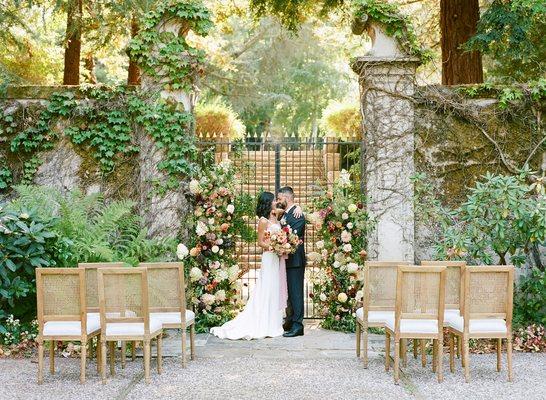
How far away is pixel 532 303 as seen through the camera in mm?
8352

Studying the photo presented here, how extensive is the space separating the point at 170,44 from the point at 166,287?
3558 millimetres

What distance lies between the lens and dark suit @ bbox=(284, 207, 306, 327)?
28.8 ft

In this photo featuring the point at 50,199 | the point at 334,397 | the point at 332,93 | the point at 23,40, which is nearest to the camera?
the point at 334,397

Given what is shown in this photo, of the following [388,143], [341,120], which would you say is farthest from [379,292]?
[341,120]

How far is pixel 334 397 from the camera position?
5969 millimetres

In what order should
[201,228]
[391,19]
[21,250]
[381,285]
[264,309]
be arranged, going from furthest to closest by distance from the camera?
[391,19] → [201,228] → [264,309] → [21,250] → [381,285]

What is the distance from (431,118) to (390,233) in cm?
167

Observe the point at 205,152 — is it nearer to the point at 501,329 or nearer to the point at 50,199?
the point at 50,199

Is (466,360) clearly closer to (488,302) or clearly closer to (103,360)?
(488,302)

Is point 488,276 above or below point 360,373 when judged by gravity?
above

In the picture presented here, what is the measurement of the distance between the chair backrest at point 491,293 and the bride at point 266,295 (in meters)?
2.85

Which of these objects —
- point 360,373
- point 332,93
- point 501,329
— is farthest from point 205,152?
point 332,93

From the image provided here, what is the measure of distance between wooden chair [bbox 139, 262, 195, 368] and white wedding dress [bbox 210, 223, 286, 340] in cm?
154

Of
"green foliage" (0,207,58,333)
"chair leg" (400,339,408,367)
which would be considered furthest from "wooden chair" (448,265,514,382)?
"green foliage" (0,207,58,333)
